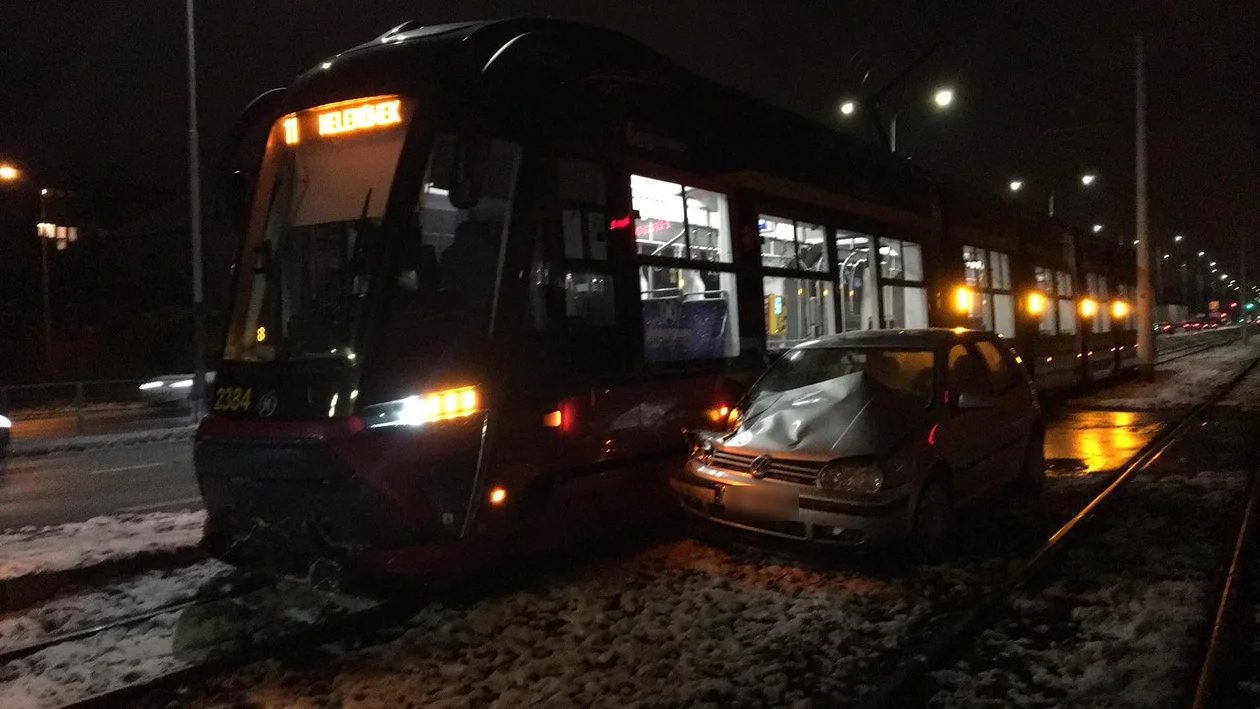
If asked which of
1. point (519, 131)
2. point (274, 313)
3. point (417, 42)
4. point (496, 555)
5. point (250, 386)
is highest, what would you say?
point (417, 42)

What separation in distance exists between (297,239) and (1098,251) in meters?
20.2

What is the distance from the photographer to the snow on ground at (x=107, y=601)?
19.5 ft

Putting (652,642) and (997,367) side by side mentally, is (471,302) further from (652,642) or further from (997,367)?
(997,367)

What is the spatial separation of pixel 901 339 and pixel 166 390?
2310 centimetres

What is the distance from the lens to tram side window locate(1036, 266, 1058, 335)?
17000mm

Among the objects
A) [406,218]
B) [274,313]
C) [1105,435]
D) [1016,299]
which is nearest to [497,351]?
[406,218]

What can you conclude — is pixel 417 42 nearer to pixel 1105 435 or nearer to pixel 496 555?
pixel 496 555

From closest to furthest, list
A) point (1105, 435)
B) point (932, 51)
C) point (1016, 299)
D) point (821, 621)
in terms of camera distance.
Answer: point (821, 621), point (1105, 435), point (1016, 299), point (932, 51)

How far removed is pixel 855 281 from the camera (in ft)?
34.6

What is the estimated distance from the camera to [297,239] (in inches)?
245

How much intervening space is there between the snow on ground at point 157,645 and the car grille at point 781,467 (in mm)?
2623

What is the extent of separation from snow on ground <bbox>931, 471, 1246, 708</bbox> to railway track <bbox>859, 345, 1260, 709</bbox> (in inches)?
3.1

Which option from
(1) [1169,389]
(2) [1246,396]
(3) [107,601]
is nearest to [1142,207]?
(1) [1169,389]

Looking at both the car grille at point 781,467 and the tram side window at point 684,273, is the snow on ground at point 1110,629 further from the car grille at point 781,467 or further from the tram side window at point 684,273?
the tram side window at point 684,273
